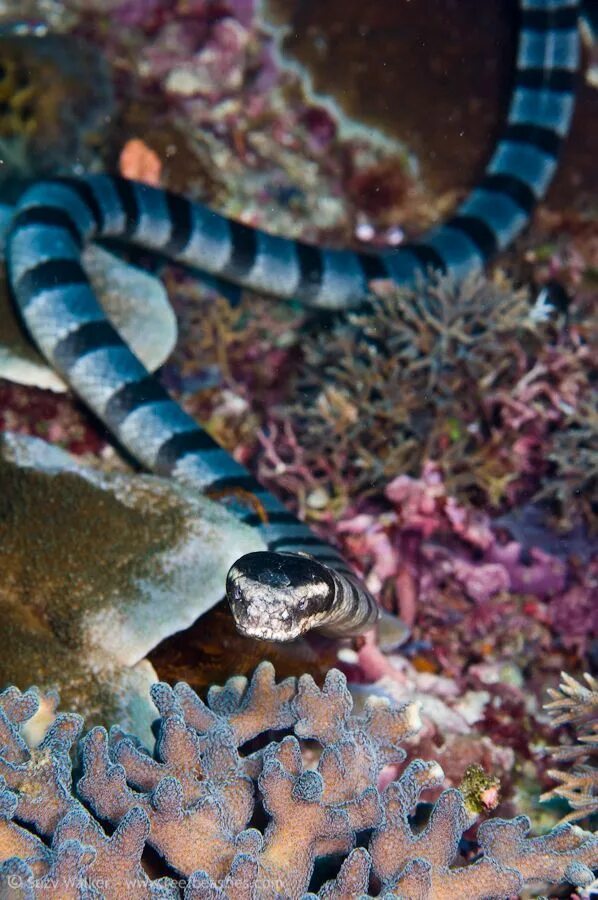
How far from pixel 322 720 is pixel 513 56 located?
15.7 feet

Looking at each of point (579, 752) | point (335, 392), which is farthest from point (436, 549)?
point (579, 752)

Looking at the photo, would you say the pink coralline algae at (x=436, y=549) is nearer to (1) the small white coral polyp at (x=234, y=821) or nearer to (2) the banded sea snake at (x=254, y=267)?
(2) the banded sea snake at (x=254, y=267)

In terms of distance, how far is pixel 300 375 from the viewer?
169 inches

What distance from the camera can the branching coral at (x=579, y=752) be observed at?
2373 mm

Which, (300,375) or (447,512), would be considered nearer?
(447,512)

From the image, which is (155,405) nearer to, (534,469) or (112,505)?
(112,505)

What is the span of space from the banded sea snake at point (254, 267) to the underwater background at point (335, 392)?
0.16 m

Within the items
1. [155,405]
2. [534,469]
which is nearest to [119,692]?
[155,405]

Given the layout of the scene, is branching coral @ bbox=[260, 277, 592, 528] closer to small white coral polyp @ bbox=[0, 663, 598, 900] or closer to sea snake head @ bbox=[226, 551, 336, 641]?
sea snake head @ bbox=[226, 551, 336, 641]

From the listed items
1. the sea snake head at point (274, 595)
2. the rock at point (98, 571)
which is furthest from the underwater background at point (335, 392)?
the sea snake head at point (274, 595)

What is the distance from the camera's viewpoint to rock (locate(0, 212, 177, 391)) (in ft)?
11.5

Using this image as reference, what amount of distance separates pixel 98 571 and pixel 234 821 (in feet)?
3.39

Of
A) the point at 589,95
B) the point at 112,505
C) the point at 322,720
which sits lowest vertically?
the point at 112,505

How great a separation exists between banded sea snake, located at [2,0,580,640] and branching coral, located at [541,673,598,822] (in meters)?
0.72
